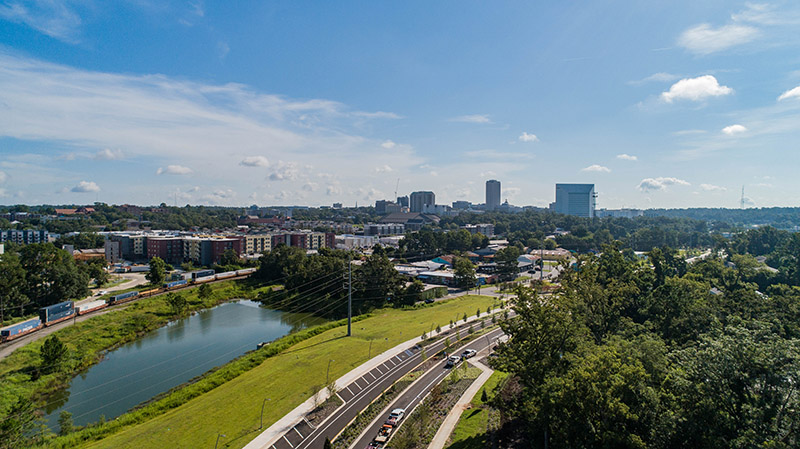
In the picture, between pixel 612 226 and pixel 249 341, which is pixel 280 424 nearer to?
pixel 249 341

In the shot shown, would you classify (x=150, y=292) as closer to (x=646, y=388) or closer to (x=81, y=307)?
(x=81, y=307)

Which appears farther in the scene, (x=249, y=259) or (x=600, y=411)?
(x=249, y=259)

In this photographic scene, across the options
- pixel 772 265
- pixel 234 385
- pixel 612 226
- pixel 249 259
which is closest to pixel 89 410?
pixel 234 385

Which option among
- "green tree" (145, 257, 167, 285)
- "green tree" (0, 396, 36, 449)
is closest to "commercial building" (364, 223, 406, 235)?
"green tree" (145, 257, 167, 285)

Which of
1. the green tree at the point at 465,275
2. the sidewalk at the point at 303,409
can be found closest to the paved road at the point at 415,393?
the sidewalk at the point at 303,409

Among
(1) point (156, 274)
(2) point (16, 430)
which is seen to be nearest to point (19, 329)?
(1) point (156, 274)
